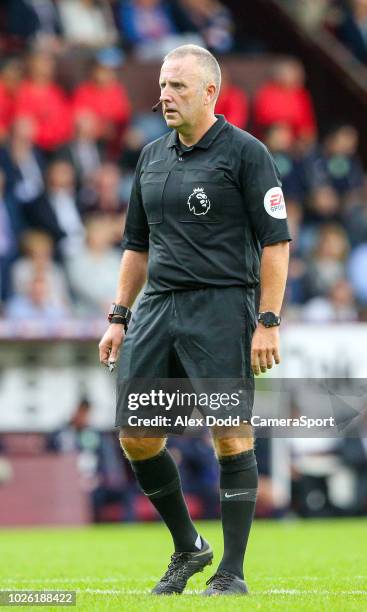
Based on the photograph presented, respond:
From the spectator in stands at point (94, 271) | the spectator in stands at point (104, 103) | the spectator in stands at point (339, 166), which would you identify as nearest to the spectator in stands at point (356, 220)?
the spectator in stands at point (339, 166)

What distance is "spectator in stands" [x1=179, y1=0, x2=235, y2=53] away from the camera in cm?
1719

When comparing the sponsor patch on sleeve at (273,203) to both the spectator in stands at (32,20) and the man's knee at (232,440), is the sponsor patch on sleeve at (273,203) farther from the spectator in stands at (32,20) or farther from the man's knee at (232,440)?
the spectator in stands at (32,20)

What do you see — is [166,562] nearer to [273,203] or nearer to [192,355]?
[192,355]

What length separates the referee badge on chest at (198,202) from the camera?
6.17m

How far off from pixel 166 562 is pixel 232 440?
276cm

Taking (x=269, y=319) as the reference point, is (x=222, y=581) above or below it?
below

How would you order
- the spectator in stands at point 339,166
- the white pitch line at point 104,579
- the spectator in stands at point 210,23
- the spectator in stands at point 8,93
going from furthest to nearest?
the spectator in stands at point 210,23, the spectator in stands at point 339,166, the spectator in stands at point 8,93, the white pitch line at point 104,579

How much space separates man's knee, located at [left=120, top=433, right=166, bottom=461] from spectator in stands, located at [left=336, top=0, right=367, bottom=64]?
12.8 metres

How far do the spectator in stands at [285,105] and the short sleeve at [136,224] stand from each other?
9.57m

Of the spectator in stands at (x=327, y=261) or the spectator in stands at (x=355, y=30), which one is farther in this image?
the spectator in stands at (x=355, y=30)

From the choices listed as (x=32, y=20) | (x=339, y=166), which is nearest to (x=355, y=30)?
(x=339, y=166)

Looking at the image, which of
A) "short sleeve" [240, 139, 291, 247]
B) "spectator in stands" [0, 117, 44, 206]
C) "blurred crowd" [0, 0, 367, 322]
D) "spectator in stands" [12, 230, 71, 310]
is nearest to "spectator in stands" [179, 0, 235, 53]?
"blurred crowd" [0, 0, 367, 322]

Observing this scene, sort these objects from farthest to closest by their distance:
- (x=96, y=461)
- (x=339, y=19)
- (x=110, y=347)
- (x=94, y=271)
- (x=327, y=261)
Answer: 1. (x=339, y=19)
2. (x=327, y=261)
3. (x=94, y=271)
4. (x=96, y=461)
5. (x=110, y=347)

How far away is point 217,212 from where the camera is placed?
20.3ft
